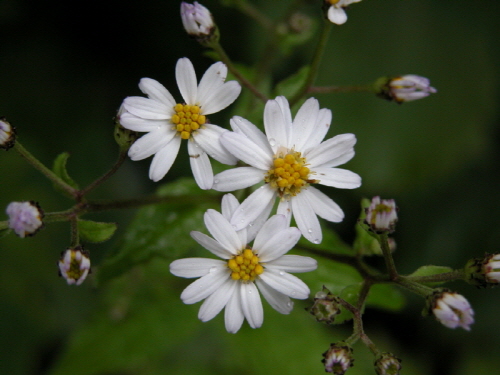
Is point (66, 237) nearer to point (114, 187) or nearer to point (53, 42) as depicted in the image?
point (114, 187)

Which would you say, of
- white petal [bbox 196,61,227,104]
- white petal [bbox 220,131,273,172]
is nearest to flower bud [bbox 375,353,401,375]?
white petal [bbox 220,131,273,172]

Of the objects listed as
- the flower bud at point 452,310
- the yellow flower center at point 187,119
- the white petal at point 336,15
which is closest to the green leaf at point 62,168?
the yellow flower center at point 187,119

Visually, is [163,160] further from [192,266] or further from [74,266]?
[74,266]

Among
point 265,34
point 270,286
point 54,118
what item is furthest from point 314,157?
point 54,118

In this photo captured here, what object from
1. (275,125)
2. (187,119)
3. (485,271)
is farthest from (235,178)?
(485,271)

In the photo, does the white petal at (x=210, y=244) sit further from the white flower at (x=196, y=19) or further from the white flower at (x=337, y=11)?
the white flower at (x=337, y=11)
